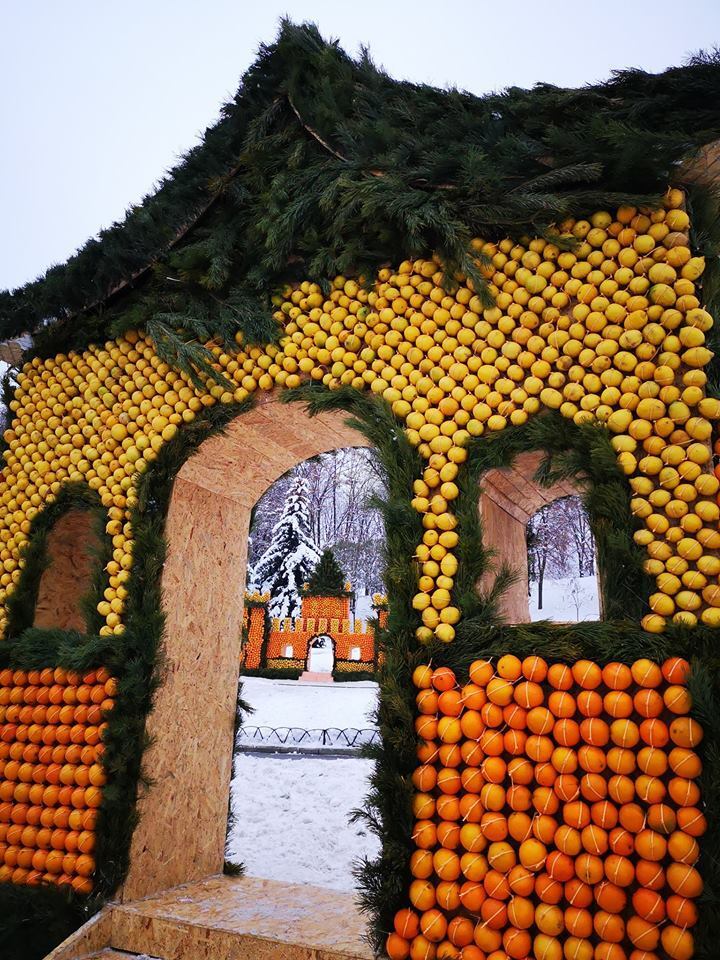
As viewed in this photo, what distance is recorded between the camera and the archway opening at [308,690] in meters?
4.40

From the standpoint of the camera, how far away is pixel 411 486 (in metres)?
2.79

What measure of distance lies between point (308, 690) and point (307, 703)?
106cm

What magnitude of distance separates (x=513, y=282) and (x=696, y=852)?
2.27 m

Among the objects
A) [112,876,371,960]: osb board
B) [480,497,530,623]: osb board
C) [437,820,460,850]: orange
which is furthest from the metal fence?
[437,820,460,850]: orange

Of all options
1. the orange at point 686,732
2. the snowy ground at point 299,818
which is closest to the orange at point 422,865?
the snowy ground at point 299,818

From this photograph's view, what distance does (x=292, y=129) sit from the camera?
138 inches

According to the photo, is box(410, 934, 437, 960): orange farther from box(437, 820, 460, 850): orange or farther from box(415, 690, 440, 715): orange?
box(415, 690, 440, 715): orange

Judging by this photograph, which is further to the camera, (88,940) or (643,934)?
(88,940)

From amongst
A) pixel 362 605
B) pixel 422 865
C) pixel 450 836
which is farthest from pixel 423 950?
pixel 362 605

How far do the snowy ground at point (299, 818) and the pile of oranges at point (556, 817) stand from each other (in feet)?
1.13

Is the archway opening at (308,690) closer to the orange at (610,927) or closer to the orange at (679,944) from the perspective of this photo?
the orange at (610,927)

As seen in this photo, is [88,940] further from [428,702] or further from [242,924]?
[428,702]

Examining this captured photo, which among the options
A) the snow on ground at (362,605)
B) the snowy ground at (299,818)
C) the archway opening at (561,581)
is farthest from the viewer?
the snow on ground at (362,605)

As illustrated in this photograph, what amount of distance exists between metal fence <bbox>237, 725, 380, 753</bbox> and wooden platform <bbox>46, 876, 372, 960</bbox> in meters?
5.34
